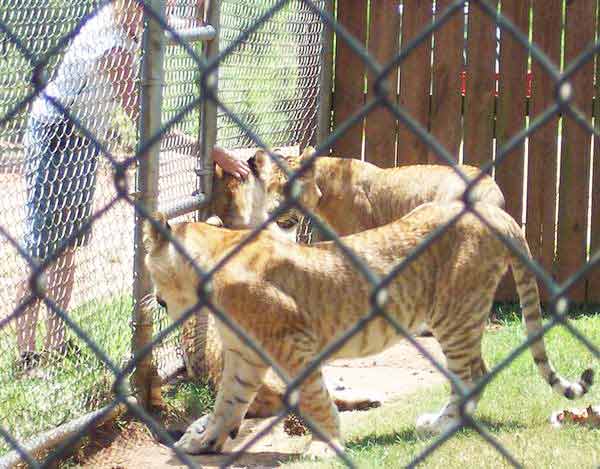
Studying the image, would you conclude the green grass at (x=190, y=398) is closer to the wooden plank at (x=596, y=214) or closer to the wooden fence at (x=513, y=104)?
the wooden fence at (x=513, y=104)

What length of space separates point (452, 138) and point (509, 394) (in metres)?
3.39

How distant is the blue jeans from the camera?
5.63m

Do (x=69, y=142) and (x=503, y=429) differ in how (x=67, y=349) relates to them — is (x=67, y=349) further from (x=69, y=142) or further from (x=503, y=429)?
(x=503, y=429)

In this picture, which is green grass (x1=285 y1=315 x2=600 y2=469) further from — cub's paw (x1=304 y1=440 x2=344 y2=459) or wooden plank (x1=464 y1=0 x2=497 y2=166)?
wooden plank (x1=464 y1=0 x2=497 y2=166)

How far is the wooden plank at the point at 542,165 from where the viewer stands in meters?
8.62

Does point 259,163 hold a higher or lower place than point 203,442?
higher

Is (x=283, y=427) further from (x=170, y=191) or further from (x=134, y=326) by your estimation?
(x=170, y=191)

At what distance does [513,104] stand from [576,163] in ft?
2.24

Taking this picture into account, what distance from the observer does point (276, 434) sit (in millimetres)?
6031

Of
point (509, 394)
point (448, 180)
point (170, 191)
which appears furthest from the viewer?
point (448, 180)

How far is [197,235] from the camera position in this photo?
5473 millimetres

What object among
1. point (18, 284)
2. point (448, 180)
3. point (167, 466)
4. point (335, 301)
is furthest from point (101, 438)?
point (448, 180)

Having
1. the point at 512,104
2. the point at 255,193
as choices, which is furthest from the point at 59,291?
the point at 512,104

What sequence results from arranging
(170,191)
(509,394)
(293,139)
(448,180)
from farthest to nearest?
(293,139) < (448,180) < (170,191) < (509,394)
